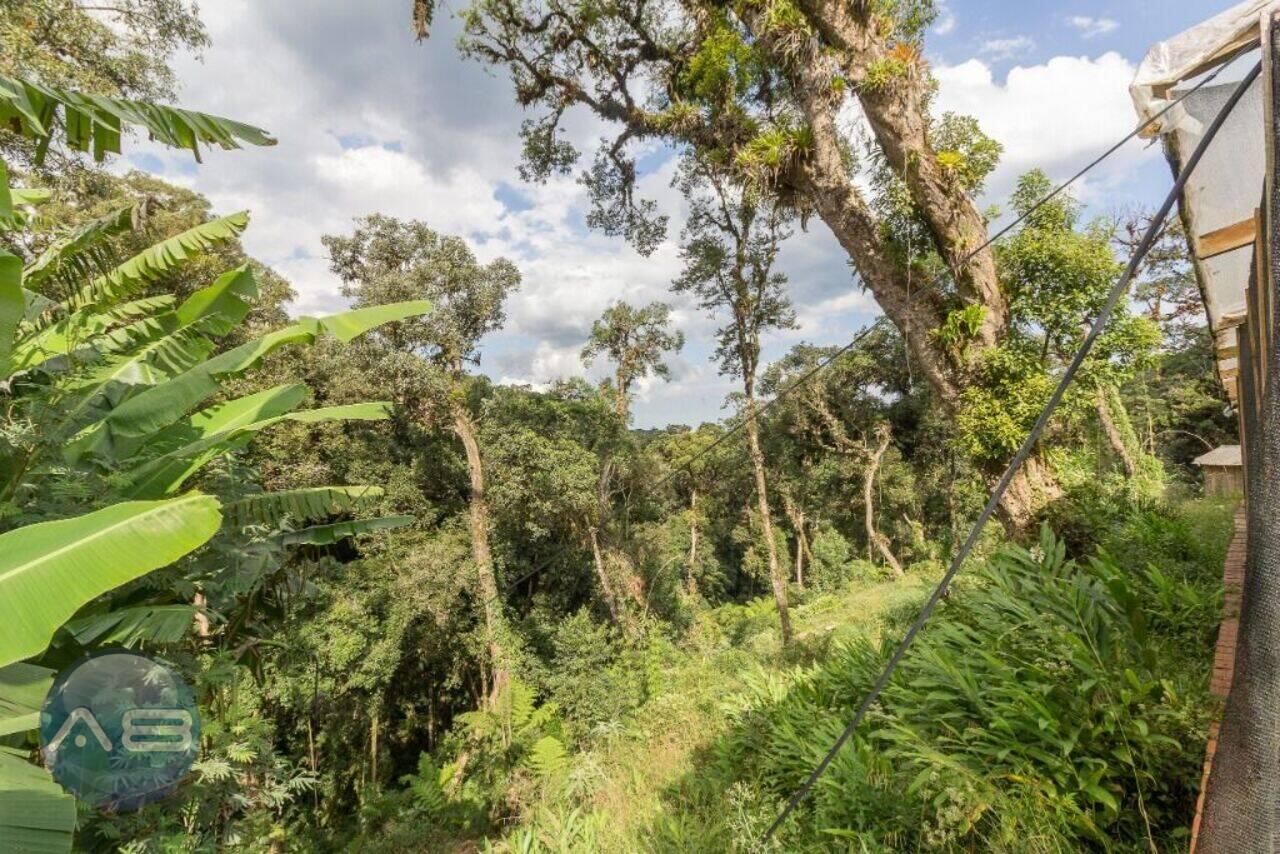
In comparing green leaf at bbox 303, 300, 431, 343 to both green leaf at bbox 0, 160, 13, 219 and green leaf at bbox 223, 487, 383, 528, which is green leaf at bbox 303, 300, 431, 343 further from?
green leaf at bbox 0, 160, 13, 219

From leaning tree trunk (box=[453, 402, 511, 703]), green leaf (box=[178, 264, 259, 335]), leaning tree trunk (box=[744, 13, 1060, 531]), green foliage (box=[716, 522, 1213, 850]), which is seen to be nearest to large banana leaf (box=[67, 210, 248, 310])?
green leaf (box=[178, 264, 259, 335])

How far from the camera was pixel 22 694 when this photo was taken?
1836 millimetres

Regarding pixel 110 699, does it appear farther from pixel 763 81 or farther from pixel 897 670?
pixel 763 81

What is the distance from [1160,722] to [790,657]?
22.3 feet

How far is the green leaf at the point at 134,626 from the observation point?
1999mm

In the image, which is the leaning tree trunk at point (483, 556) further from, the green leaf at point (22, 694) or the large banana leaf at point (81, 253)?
the green leaf at point (22, 694)

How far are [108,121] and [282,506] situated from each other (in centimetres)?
212

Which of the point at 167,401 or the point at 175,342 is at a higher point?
the point at 175,342

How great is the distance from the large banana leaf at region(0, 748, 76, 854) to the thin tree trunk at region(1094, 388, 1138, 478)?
38.4ft

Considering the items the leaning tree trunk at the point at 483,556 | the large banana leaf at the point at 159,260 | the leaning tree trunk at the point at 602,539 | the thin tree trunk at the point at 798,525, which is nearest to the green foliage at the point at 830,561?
the thin tree trunk at the point at 798,525

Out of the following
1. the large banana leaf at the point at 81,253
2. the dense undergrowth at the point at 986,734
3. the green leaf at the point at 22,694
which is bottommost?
the dense undergrowth at the point at 986,734

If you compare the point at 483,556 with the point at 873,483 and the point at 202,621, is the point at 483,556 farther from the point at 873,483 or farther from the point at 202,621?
the point at 873,483

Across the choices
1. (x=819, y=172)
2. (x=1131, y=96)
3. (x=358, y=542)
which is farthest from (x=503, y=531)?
(x=1131, y=96)

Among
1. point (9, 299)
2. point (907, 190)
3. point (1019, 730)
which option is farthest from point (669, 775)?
point (907, 190)
